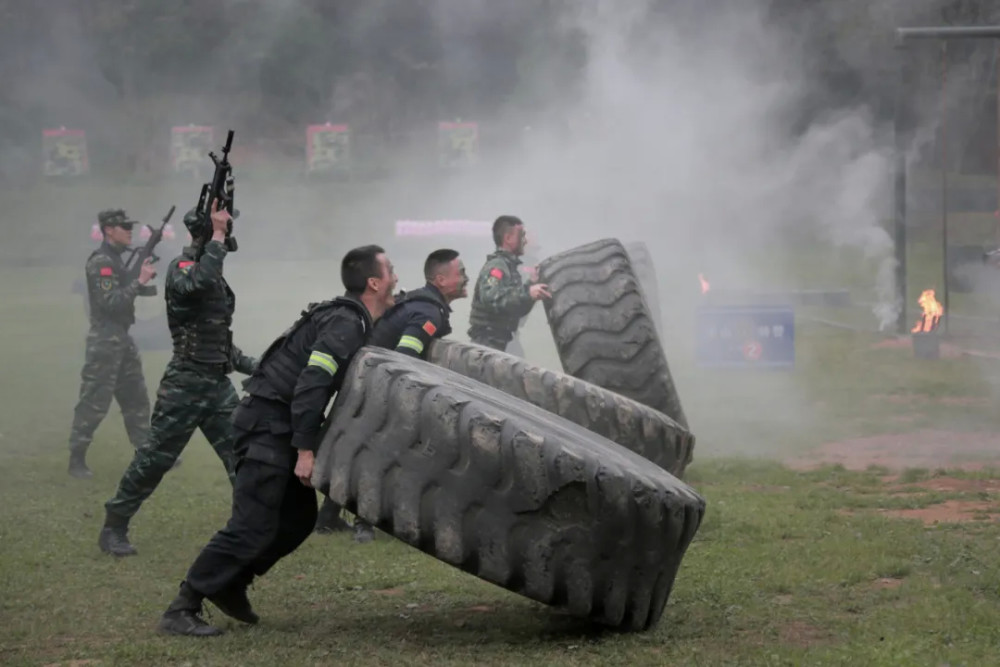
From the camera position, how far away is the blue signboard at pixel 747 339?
19375 millimetres

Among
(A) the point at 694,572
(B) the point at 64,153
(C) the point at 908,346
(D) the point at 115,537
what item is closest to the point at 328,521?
(D) the point at 115,537

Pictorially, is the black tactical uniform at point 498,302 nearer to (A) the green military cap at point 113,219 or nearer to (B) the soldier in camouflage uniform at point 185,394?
(A) the green military cap at point 113,219

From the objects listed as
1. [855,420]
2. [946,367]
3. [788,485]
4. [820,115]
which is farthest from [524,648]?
[820,115]

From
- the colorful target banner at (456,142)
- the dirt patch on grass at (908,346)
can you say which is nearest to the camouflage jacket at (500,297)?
the dirt patch on grass at (908,346)

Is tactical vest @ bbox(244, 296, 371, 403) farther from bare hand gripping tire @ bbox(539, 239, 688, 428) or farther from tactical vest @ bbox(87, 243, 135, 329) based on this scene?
tactical vest @ bbox(87, 243, 135, 329)

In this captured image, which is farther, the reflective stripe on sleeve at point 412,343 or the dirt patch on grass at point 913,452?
the dirt patch on grass at point 913,452

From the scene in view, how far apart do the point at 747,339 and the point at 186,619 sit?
44.5 ft

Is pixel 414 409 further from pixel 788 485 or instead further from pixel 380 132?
pixel 380 132

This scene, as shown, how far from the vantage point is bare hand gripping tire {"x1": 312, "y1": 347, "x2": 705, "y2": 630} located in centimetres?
614

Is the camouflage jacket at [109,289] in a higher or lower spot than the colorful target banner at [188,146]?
lower

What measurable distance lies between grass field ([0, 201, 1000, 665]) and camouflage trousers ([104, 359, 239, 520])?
37cm

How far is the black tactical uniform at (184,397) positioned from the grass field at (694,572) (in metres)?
0.36

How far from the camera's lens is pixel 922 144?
38125mm

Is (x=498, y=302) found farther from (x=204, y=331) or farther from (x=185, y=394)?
(x=185, y=394)
